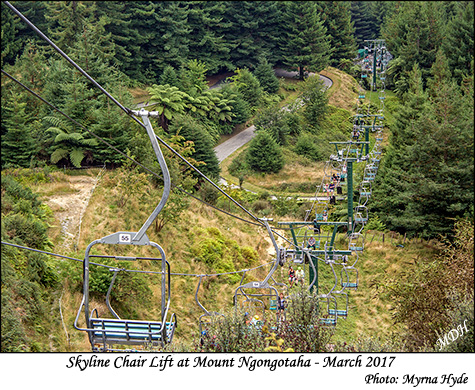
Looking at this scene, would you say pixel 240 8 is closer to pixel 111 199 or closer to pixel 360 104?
pixel 360 104

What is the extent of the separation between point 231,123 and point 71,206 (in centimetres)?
2520

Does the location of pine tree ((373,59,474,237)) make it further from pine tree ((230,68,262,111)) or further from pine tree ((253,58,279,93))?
pine tree ((253,58,279,93))

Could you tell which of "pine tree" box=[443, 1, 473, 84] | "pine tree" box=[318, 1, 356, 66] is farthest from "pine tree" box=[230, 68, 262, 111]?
"pine tree" box=[443, 1, 473, 84]

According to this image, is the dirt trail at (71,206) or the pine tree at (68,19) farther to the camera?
the pine tree at (68,19)

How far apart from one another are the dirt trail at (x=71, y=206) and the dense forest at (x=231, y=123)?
2.22 ft

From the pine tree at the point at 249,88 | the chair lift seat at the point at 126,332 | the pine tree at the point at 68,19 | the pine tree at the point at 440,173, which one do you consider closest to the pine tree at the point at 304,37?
→ the pine tree at the point at 249,88

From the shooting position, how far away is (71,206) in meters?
20.5

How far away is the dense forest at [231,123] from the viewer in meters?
14.5

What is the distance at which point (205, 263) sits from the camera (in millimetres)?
21391

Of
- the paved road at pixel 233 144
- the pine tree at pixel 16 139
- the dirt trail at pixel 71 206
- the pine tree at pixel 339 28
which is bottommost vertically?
the paved road at pixel 233 144

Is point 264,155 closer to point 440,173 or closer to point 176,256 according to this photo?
point 176,256

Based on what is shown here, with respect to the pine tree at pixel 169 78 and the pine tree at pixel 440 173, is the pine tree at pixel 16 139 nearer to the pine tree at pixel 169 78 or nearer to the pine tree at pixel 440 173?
the pine tree at pixel 440 173

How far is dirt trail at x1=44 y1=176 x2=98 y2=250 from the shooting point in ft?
60.8

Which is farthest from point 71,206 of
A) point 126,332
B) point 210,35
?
point 210,35
